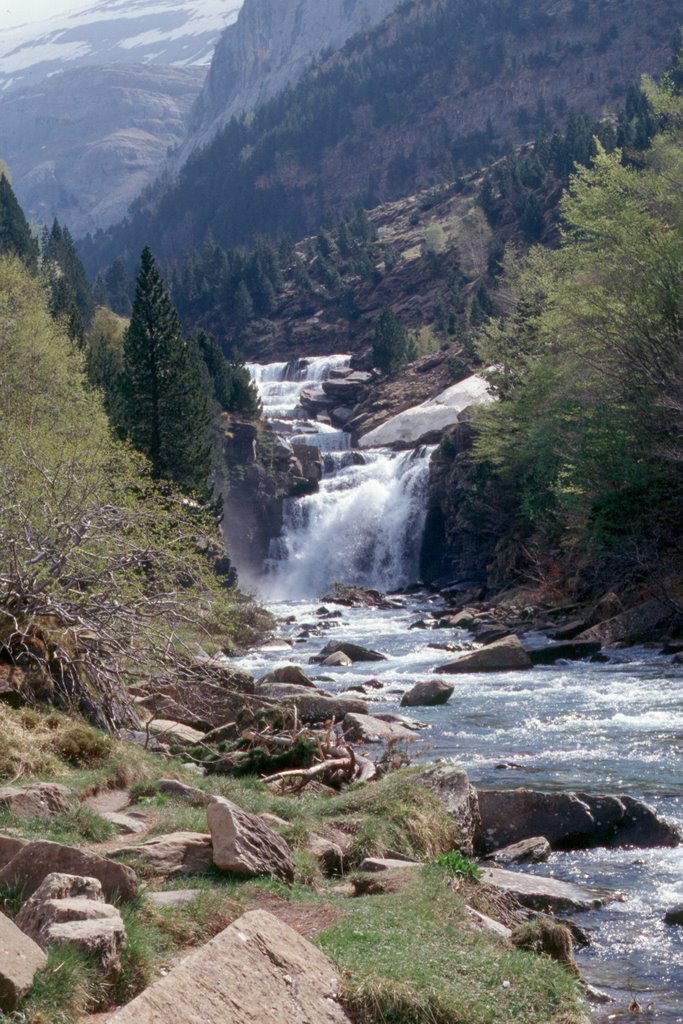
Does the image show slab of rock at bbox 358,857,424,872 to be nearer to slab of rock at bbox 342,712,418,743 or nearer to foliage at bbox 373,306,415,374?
slab of rock at bbox 342,712,418,743

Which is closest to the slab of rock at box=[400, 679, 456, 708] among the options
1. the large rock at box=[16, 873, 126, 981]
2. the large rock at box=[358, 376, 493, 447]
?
the large rock at box=[16, 873, 126, 981]

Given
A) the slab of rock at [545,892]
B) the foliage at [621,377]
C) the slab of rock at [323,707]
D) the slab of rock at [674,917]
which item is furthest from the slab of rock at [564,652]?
the slab of rock at [674,917]

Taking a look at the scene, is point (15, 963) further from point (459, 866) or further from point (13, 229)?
point (13, 229)

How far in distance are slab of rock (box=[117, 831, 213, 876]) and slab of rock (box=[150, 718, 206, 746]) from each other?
6987 mm

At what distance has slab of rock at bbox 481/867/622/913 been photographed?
10.8 m

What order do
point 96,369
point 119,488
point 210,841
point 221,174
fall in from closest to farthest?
1. point 210,841
2. point 119,488
3. point 96,369
4. point 221,174

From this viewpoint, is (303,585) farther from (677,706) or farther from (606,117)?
(606,117)

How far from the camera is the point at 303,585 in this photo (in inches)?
2395

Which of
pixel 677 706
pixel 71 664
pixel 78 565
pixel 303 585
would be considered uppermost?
pixel 78 565

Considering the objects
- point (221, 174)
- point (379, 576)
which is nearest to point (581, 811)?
point (379, 576)

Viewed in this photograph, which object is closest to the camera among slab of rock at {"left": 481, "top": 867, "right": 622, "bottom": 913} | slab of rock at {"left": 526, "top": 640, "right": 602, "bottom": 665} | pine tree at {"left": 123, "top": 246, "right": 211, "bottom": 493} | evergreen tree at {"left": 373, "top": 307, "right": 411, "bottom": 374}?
slab of rock at {"left": 481, "top": 867, "right": 622, "bottom": 913}

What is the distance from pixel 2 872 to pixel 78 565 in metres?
8.77

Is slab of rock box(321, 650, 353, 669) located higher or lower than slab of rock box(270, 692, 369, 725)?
lower

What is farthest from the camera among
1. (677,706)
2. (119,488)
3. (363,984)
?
(677,706)
